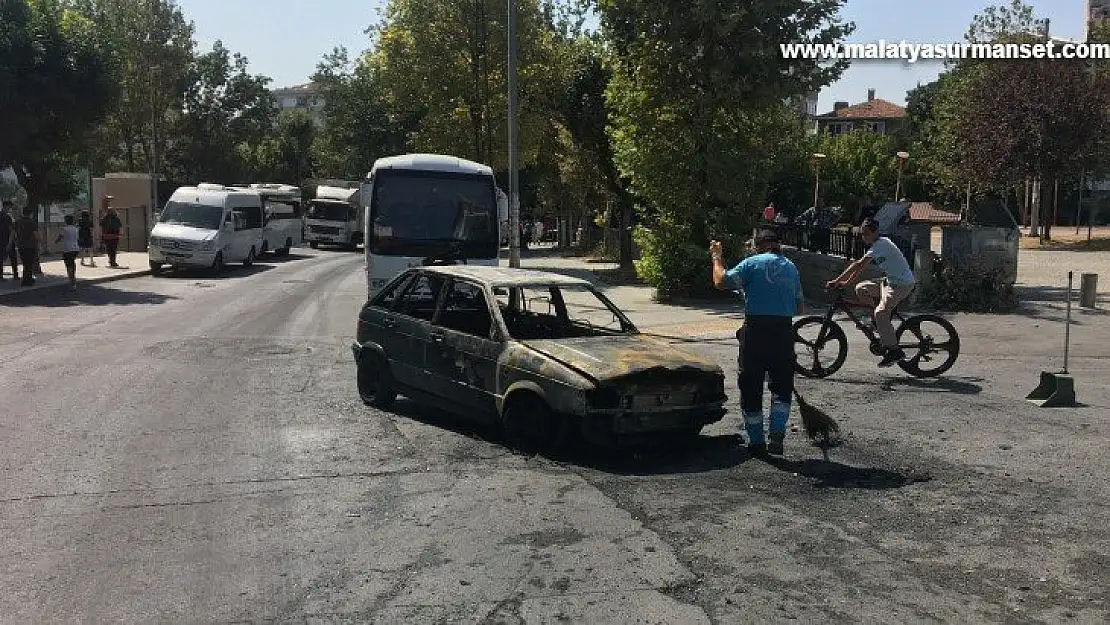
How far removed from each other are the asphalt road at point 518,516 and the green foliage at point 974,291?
6.39 m

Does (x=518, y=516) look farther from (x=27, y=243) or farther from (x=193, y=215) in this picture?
(x=193, y=215)

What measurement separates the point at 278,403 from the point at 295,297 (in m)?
12.9

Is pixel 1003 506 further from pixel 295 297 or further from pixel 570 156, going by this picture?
pixel 570 156

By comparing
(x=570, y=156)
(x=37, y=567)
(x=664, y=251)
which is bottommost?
(x=37, y=567)

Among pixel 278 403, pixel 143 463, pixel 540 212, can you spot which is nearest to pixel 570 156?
pixel 278 403

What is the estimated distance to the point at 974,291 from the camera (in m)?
16.6

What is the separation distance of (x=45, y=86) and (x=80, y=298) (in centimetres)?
541

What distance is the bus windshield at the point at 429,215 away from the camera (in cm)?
1691

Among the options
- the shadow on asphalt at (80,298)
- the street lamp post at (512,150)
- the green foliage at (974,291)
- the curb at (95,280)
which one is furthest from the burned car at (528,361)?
the curb at (95,280)

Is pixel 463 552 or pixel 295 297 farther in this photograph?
pixel 295 297

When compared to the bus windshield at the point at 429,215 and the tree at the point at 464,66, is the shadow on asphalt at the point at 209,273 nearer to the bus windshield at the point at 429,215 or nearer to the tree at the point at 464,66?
the tree at the point at 464,66

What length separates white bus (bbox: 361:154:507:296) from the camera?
1684 centimetres

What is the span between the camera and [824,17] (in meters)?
20.2

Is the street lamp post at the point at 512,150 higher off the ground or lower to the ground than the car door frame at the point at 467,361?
higher
